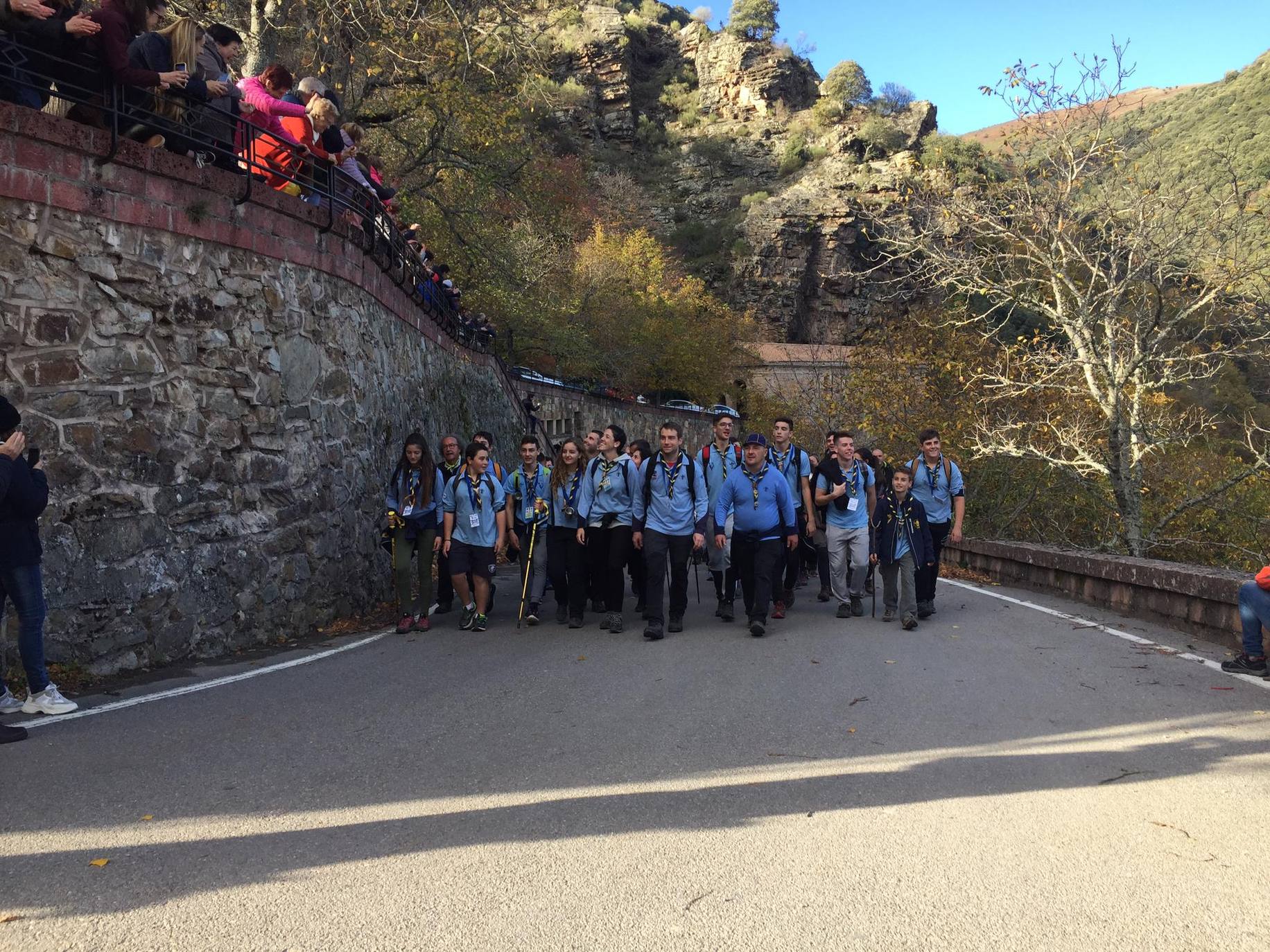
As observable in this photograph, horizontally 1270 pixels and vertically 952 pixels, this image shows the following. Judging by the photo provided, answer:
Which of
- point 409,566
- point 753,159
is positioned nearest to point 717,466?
point 409,566

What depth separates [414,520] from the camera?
995 cm

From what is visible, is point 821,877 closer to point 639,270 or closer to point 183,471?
point 183,471

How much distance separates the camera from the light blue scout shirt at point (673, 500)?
31.9 feet

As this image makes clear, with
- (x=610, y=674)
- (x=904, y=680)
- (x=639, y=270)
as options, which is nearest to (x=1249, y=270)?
(x=904, y=680)

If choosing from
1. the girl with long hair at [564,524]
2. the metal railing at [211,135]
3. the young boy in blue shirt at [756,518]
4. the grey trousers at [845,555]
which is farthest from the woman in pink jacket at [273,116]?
the grey trousers at [845,555]

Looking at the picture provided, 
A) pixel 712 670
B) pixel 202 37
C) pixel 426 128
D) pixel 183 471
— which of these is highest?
pixel 426 128

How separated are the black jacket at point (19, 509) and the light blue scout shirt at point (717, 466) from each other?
6663 mm

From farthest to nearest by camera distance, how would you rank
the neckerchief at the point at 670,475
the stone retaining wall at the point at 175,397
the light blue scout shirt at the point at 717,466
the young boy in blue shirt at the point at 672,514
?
the light blue scout shirt at the point at 717,466, the neckerchief at the point at 670,475, the young boy in blue shirt at the point at 672,514, the stone retaining wall at the point at 175,397

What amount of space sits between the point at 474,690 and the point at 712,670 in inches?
72.5

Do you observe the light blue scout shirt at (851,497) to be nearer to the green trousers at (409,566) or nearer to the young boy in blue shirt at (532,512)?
the young boy in blue shirt at (532,512)

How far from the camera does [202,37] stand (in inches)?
338

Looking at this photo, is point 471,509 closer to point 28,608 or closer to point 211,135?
point 211,135

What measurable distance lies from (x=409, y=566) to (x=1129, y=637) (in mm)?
6731

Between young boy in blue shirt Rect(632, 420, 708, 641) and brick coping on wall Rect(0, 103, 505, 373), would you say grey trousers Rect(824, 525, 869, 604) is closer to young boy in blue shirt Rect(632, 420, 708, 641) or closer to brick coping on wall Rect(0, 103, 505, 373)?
young boy in blue shirt Rect(632, 420, 708, 641)
